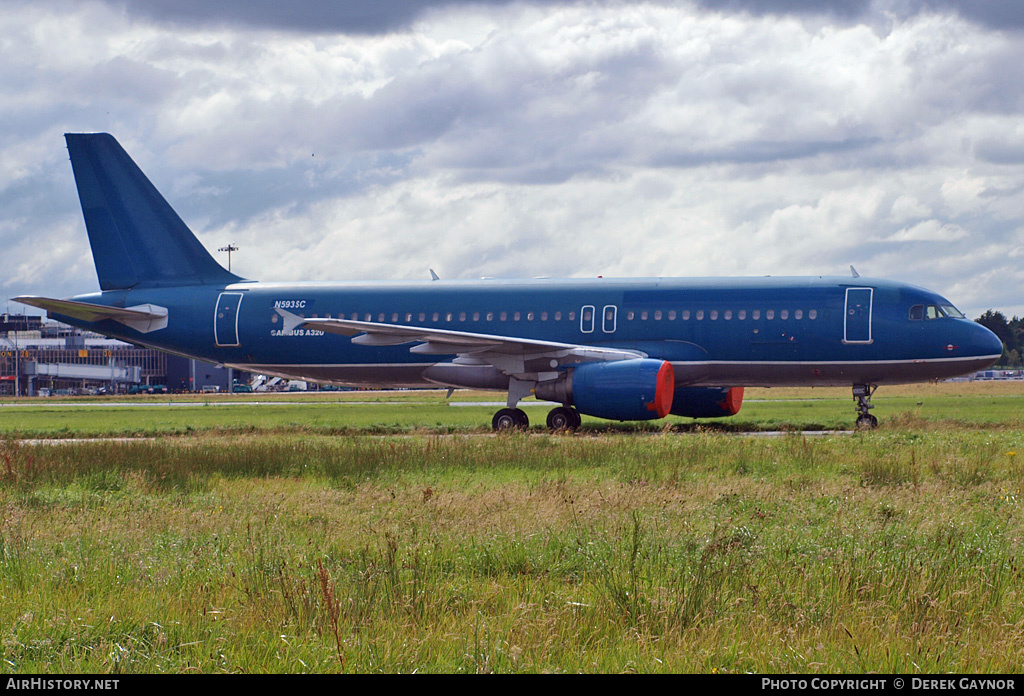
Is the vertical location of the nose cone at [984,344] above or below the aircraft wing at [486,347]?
above

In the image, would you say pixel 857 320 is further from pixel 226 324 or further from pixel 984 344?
pixel 226 324

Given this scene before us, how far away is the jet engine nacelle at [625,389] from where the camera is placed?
2172cm

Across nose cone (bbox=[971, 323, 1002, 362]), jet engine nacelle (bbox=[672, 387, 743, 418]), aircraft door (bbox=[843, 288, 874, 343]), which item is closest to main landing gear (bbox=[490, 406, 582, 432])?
jet engine nacelle (bbox=[672, 387, 743, 418])

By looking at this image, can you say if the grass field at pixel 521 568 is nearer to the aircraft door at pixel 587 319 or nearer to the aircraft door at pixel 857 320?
the aircraft door at pixel 857 320

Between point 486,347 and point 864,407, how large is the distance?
8.94 metres

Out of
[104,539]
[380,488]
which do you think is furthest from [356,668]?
[380,488]

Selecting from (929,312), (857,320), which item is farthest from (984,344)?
(857,320)

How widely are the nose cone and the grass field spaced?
10386 millimetres

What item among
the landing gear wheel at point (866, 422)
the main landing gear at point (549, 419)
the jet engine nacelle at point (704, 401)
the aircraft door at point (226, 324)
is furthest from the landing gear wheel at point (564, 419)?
the aircraft door at point (226, 324)

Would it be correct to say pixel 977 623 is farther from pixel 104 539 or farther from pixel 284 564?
pixel 104 539

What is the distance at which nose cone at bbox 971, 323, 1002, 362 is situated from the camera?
23.4 metres

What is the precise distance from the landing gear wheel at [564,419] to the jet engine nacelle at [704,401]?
2.96 meters

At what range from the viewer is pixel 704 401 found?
26.0 m

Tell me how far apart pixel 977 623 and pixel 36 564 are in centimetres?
636
